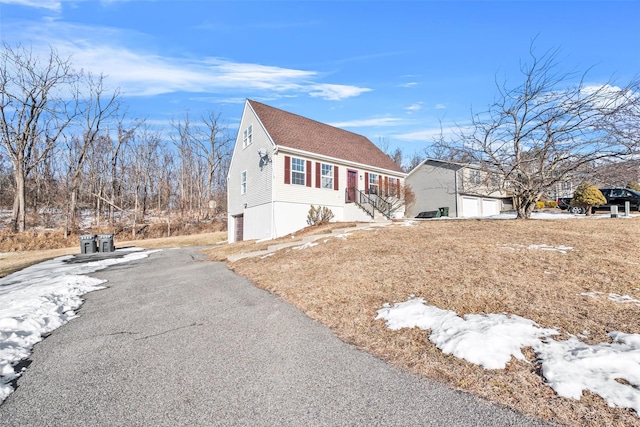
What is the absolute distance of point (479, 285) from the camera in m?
5.02

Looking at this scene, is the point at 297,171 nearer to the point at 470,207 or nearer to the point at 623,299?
the point at 623,299

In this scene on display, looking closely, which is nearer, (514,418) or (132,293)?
(514,418)

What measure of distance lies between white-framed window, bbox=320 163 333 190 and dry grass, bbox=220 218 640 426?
7798 millimetres

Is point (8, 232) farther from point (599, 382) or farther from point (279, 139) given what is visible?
point (599, 382)

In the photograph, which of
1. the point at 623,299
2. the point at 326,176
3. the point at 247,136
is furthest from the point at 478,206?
the point at 623,299

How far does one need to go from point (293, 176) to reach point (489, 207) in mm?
19946

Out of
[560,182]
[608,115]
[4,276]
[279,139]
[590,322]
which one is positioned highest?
[279,139]

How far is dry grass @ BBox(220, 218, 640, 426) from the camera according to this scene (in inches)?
105

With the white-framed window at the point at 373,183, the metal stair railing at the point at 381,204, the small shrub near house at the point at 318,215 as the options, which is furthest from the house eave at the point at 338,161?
the small shrub near house at the point at 318,215

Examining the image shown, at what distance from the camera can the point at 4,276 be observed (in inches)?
388

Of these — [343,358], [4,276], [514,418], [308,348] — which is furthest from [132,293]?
[514,418]

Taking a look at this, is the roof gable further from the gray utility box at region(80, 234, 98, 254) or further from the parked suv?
the parked suv

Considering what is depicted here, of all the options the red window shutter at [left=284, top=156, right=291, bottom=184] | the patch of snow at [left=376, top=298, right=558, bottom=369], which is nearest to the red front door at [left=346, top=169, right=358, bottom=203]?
the red window shutter at [left=284, top=156, right=291, bottom=184]

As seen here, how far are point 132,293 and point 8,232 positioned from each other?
21831 millimetres
